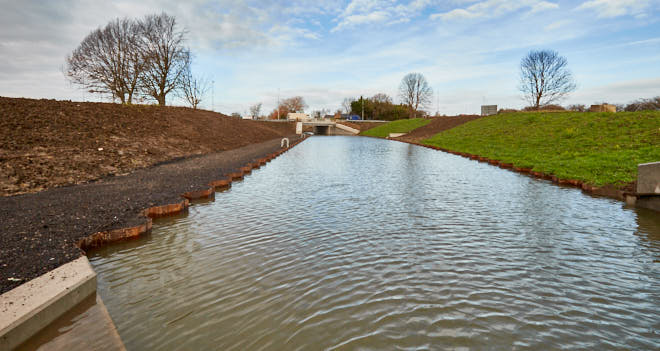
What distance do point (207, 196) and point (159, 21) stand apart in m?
38.2

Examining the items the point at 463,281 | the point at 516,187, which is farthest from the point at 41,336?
the point at 516,187

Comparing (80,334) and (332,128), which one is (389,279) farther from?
(332,128)

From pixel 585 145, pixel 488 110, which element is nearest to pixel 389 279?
pixel 585 145

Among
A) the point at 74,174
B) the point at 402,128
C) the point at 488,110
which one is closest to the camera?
the point at 74,174

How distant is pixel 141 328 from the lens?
3.01 m

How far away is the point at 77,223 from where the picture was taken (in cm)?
Result: 539

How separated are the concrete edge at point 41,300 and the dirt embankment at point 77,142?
250 inches

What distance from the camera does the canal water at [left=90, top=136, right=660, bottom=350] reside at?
2.91 meters

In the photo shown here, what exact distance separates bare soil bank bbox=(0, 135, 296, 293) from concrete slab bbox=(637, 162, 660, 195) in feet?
36.3

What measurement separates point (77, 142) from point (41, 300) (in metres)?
12.6

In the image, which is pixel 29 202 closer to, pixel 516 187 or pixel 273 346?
pixel 273 346

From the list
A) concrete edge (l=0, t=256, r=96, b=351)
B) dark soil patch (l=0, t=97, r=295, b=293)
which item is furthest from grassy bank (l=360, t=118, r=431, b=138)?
concrete edge (l=0, t=256, r=96, b=351)

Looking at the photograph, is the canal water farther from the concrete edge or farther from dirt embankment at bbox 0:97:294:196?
dirt embankment at bbox 0:97:294:196

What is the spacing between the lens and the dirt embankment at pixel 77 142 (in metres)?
9.27
